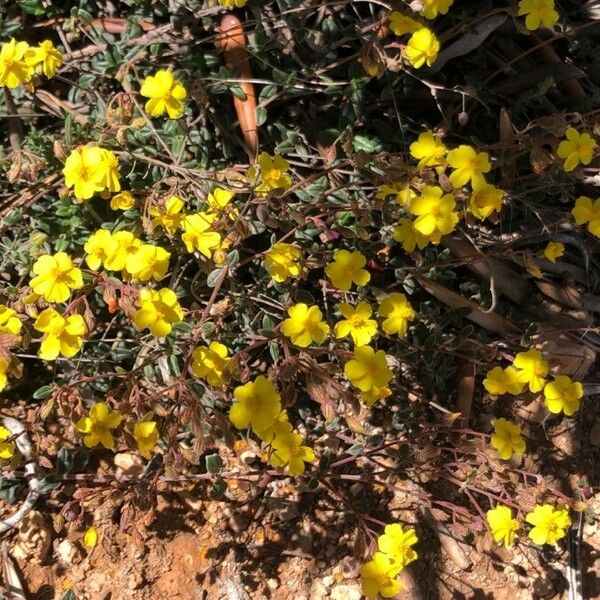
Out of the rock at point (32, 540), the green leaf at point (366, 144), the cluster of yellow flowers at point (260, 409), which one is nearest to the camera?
the cluster of yellow flowers at point (260, 409)

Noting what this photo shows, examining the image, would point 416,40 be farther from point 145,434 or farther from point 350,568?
point 350,568

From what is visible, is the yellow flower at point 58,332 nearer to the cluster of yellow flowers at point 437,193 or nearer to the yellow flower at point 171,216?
the yellow flower at point 171,216

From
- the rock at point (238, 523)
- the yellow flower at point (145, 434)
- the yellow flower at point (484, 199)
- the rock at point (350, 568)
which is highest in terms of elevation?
the yellow flower at point (484, 199)

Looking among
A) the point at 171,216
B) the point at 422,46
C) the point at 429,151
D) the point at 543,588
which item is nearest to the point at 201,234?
the point at 171,216

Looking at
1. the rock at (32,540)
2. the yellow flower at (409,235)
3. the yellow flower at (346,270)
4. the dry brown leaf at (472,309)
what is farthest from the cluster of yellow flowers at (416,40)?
the rock at (32,540)

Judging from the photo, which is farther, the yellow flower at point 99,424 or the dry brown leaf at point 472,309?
the dry brown leaf at point 472,309

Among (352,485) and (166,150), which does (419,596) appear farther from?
(166,150)

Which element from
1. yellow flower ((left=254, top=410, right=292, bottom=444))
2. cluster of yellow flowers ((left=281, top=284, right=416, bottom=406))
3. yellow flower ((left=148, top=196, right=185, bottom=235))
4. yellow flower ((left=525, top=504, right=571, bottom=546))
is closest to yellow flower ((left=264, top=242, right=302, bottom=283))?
cluster of yellow flowers ((left=281, top=284, right=416, bottom=406))
